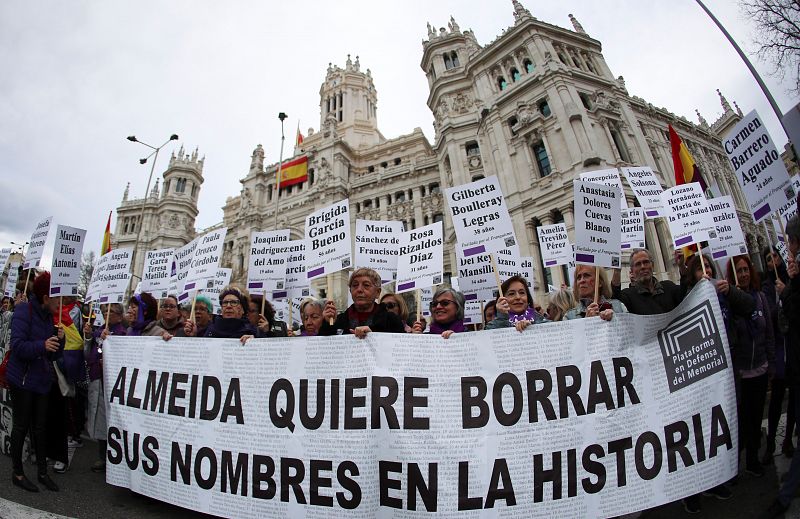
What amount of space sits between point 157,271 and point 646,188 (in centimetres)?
1120

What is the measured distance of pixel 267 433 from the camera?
342 cm

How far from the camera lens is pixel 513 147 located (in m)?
25.9

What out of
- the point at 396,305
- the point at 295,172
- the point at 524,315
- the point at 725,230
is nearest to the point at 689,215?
the point at 725,230

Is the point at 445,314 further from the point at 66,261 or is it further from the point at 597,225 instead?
the point at 66,261

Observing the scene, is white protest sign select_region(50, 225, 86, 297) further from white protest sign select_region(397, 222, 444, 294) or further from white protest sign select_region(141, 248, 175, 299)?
white protest sign select_region(397, 222, 444, 294)

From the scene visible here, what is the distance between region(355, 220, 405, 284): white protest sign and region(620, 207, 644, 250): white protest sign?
4.43 meters

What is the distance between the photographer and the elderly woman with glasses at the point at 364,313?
14.2 ft

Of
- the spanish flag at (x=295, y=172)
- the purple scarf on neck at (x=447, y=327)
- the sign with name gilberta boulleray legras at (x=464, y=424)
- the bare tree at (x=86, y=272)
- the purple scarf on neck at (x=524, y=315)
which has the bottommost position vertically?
the sign with name gilberta boulleray legras at (x=464, y=424)

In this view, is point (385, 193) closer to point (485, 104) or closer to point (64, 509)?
point (485, 104)

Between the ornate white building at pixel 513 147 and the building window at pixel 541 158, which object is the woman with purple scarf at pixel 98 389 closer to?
the ornate white building at pixel 513 147

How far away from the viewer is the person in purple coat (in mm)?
4223

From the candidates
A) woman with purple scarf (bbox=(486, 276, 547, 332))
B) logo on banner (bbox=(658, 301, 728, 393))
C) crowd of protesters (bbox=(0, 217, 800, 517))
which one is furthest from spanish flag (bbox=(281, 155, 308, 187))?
logo on banner (bbox=(658, 301, 728, 393))

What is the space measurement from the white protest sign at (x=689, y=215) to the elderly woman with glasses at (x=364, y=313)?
4.63 m

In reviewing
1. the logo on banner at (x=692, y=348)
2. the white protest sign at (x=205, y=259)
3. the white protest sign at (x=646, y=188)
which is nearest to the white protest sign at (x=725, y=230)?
the white protest sign at (x=646, y=188)
